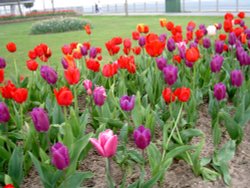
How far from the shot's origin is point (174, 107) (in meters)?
2.79

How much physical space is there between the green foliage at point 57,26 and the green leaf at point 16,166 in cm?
1660

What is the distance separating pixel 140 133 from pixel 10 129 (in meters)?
1.34

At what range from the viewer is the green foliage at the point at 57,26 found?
59.4 feet

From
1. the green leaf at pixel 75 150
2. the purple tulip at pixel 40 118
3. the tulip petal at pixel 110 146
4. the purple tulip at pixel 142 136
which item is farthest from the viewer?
the green leaf at pixel 75 150

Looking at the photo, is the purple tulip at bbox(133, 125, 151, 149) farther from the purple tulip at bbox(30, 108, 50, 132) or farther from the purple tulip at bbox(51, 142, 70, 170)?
the purple tulip at bbox(30, 108, 50, 132)

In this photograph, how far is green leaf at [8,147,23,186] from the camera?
2066 mm

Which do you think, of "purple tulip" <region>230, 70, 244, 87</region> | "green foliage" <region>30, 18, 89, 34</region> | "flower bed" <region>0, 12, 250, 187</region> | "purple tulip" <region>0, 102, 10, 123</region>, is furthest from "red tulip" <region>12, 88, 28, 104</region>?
"green foliage" <region>30, 18, 89, 34</region>

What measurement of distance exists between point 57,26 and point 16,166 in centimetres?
1692

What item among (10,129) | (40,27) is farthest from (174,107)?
(40,27)

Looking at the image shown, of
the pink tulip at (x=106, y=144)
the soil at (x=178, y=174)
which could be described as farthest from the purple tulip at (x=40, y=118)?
the soil at (x=178, y=174)

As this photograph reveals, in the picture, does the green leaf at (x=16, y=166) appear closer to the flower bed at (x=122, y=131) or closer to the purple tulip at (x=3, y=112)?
the flower bed at (x=122, y=131)

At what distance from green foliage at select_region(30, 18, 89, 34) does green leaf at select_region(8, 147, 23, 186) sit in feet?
54.5

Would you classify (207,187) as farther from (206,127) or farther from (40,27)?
(40,27)

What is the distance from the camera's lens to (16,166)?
2090mm
